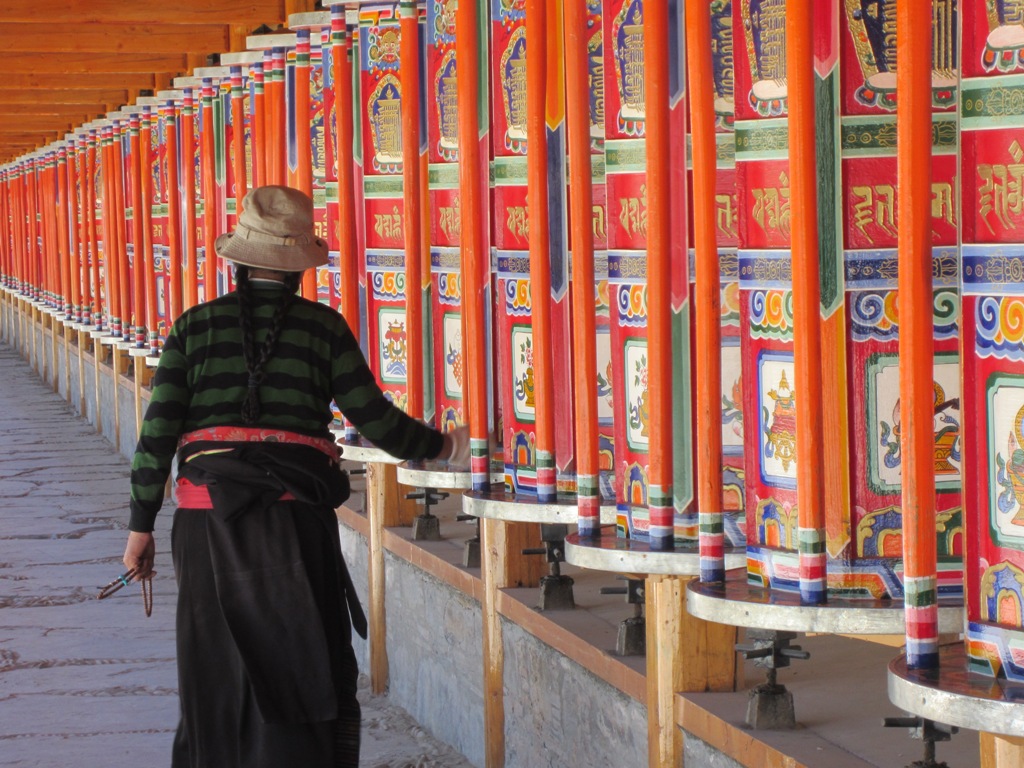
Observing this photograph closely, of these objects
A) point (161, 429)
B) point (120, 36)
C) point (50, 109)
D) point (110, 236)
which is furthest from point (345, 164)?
point (50, 109)

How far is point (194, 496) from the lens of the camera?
3850 mm

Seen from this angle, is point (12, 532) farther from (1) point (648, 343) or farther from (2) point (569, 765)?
(1) point (648, 343)

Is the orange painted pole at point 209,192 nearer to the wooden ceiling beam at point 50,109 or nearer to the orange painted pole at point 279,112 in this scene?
the orange painted pole at point 279,112

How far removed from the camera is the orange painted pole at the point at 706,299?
9.34ft

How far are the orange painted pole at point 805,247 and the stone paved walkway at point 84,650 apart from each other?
2.68 meters

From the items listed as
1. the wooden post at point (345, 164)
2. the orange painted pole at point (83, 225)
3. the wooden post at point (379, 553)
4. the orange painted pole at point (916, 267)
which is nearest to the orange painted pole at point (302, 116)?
the wooden post at point (345, 164)

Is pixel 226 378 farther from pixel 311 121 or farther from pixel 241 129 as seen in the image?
pixel 241 129

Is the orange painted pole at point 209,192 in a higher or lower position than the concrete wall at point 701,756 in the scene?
higher

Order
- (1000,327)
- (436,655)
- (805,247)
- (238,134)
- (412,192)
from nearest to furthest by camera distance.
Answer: (1000,327) → (805,247) → (412,192) → (436,655) → (238,134)

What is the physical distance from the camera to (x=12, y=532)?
362 inches

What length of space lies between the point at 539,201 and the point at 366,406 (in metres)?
0.63

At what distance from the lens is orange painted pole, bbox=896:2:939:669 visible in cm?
227

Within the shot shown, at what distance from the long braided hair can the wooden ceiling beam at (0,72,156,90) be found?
6699mm

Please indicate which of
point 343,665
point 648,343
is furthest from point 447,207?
point 648,343
